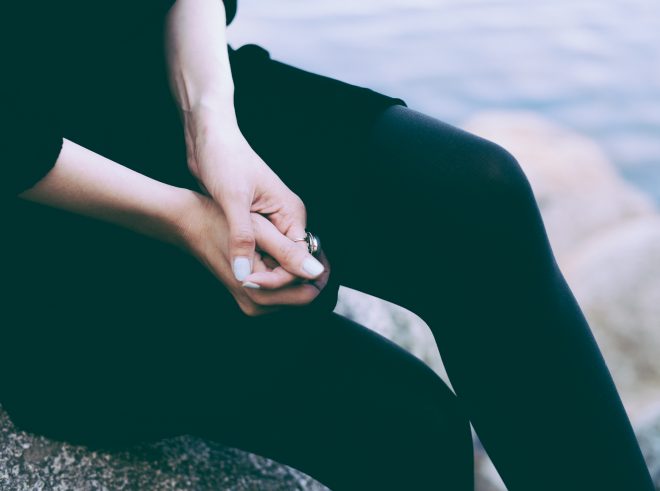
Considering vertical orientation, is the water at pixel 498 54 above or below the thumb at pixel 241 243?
above

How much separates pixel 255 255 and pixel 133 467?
38 centimetres

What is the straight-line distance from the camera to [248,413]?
89 centimetres

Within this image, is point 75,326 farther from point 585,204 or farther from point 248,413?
point 585,204

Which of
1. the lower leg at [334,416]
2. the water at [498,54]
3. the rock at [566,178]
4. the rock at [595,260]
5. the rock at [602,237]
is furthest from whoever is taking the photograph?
the water at [498,54]

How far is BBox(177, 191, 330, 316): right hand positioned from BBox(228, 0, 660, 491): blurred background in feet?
5.47

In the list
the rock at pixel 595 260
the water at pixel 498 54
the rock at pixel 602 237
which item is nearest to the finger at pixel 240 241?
the rock at pixel 595 260

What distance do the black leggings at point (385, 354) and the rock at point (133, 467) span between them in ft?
0.12

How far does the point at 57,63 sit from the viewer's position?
0.88 metres

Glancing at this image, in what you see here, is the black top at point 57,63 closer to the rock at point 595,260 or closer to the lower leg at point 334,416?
the lower leg at point 334,416

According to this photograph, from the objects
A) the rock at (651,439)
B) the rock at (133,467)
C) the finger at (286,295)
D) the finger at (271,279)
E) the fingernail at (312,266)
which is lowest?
the rock at (651,439)

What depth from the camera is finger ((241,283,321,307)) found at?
790 mm

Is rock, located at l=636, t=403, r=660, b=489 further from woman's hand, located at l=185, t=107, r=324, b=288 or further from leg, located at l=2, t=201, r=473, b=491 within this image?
woman's hand, located at l=185, t=107, r=324, b=288

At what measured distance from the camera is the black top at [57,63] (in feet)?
2.50

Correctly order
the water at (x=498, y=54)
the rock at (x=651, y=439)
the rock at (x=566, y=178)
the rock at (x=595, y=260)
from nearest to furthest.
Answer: the rock at (x=651, y=439)
the rock at (x=595, y=260)
the rock at (x=566, y=178)
the water at (x=498, y=54)
